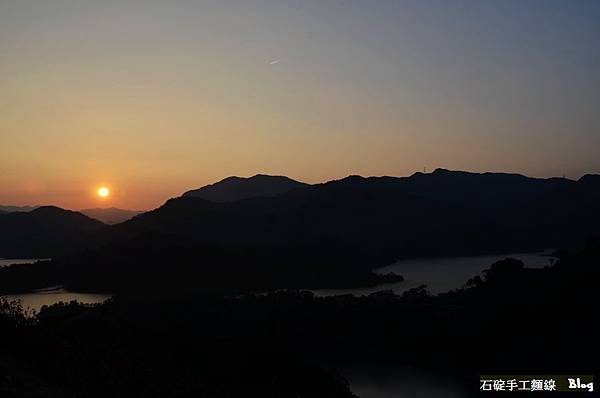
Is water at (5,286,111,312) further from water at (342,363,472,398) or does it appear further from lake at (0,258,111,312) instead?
water at (342,363,472,398)

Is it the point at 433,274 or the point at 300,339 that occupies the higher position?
the point at 300,339

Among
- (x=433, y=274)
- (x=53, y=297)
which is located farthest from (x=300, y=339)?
(x=433, y=274)

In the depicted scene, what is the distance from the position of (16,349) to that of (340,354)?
49.6 meters

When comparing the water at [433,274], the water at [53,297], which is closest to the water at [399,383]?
the water at [433,274]

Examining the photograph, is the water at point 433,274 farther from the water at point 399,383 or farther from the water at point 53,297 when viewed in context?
the water at point 399,383

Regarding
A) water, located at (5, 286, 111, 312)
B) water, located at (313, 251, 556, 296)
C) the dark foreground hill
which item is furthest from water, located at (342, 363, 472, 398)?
water, located at (5, 286, 111, 312)

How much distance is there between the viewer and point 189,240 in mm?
154875

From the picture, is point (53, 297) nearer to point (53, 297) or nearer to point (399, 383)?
point (53, 297)

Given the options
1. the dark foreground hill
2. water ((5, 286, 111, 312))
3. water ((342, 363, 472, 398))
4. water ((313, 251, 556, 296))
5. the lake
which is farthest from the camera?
water ((313, 251, 556, 296))

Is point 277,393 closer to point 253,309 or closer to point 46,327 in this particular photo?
point 46,327

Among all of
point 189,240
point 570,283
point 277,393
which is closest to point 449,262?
point 189,240

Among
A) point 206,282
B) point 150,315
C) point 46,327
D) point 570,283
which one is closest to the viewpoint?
point 46,327

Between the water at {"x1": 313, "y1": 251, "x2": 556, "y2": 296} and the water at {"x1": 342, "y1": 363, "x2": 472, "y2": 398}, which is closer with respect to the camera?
the water at {"x1": 342, "y1": 363, "x2": 472, "y2": 398}

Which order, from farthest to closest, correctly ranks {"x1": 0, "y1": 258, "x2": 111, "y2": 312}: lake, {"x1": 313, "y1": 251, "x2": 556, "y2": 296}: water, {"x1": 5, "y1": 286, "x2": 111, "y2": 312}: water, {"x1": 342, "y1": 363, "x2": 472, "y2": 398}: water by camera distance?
{"x1": 313, "y1": 251, "x2": 556, "y2": 296}: water → {"x1": 0, "y1": 258, "x2": 111, "y2": 312}: lake → {"x1": 5, "y1": 286, "x2": 111, "y2": 312}: water → {"x1": 342, "y1": 363, "x2": 472, "y2": 398}: water
